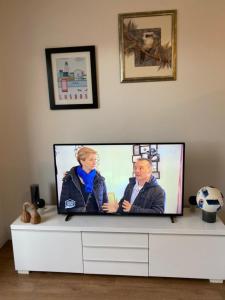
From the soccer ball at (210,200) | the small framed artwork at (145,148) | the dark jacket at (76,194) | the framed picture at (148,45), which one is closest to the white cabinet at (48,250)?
the dark jacket at (76,194)

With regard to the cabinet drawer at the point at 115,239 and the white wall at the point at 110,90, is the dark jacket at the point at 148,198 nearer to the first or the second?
the cabinet drawer at the point at 115,239

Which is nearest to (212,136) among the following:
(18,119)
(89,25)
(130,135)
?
(130,135)

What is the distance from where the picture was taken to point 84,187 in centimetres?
230

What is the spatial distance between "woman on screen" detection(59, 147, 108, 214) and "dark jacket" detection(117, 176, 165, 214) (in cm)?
21

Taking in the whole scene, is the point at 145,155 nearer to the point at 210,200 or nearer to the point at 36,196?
the point at 210,200

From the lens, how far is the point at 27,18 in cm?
245

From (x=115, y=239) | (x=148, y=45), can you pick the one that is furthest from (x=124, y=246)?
(x=148, y=45)

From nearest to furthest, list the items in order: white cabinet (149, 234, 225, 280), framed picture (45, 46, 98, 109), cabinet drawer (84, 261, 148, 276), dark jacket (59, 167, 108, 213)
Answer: white cabinet (149, 234, 225, 280) → cabinet drawer (84, 261, 148, 276) → dark jacket (59, 167, 108, 213) → framed picture (45, 46, 98, 109)

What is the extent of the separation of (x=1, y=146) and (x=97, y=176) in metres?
1.10

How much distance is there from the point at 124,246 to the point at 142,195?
0.43 meters

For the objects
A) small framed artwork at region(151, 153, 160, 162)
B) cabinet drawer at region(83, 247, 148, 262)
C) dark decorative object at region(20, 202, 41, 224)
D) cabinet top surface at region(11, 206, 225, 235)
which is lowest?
cabinet drawer at region(83, 247, 148, 262)

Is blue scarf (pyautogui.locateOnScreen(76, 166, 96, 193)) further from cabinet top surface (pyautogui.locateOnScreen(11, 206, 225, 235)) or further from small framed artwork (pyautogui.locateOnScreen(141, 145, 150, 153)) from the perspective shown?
small framed artwork (pyautogui.locateOnScreen(141, 145, 150, 153))

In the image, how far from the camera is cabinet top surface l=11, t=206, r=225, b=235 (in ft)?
6.88

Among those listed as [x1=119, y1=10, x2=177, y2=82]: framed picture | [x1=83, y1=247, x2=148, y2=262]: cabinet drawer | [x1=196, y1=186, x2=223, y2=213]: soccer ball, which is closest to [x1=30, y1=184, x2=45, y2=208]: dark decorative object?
[x1=83, y1=247, x2=148, y2=262]: cabinet drawer
